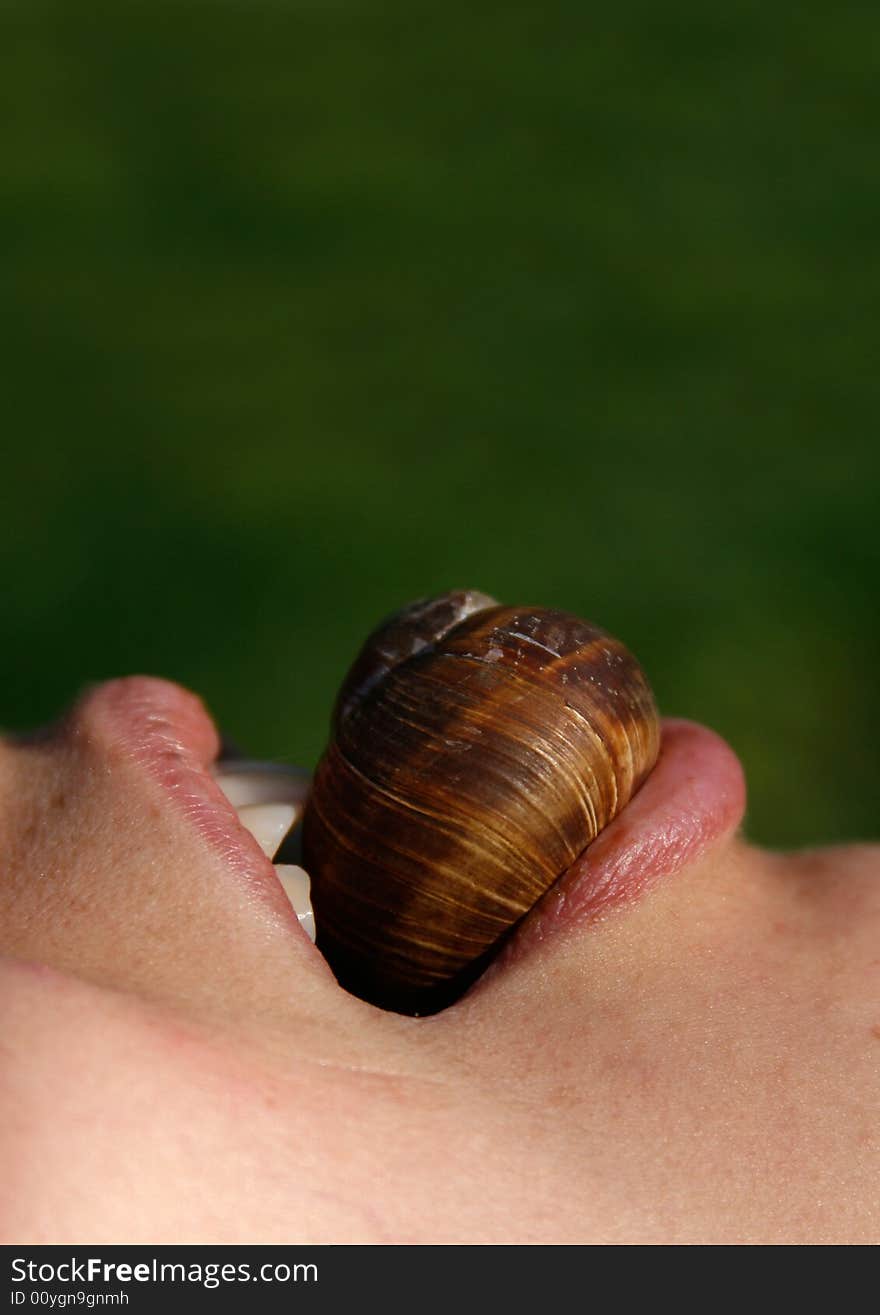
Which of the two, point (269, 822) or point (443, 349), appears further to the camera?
point (443, 349)

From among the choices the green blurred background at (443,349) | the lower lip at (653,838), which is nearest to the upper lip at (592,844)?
the lower lip at (653,838)

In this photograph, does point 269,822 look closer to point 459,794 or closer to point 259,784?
point 259,784

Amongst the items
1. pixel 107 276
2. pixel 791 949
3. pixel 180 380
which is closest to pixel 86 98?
pixel 107 276

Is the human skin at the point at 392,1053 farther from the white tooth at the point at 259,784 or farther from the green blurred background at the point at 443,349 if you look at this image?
the green blurred background at the point at 443,349

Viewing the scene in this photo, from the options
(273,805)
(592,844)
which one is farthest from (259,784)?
(592,844)

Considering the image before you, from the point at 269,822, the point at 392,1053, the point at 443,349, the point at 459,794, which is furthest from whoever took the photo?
the point at 443,349

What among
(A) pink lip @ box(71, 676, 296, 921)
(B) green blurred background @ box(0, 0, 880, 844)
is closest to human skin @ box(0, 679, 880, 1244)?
(A) pink lip @ box(71, 676, 296, 921)

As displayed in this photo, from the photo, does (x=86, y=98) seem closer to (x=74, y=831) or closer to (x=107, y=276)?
(x=107, y=276)
